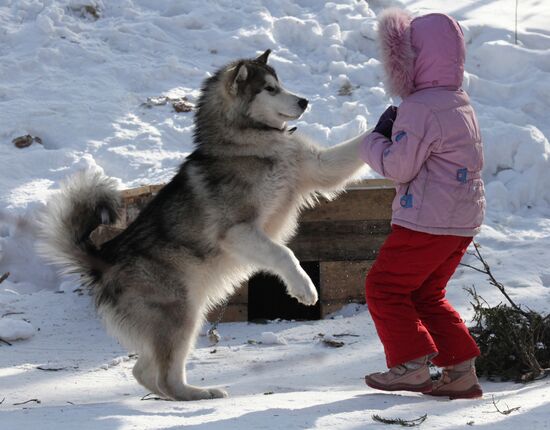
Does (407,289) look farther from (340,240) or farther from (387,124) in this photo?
(340,240)

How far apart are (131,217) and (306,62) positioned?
3698 mm

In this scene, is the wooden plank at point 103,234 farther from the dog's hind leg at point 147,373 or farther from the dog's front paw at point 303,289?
the dog's front paw at point 303,289

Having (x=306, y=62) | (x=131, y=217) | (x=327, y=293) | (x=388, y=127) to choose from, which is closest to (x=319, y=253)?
(x=327, y=293)

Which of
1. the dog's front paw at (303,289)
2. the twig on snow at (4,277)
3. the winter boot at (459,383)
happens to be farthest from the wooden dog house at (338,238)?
the winter boot at (459,383)

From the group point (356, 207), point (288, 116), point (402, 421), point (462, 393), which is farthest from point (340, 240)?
point (402, 421)

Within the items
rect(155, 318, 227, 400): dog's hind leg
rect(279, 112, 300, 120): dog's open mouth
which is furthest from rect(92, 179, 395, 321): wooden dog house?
rect(155, 318, 227, 400): dog's hind leg

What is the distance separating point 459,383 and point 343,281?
2107mm

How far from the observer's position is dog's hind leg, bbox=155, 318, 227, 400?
374cm

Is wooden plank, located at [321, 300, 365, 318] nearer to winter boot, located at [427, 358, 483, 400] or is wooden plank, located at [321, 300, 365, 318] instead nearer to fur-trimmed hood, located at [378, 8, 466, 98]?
winter boot, located at [427, 358, 483, 400]

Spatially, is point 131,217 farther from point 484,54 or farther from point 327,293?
point 484,54

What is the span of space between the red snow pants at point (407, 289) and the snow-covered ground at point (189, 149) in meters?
0.22

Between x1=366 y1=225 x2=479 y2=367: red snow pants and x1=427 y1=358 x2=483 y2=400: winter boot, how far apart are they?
3cm

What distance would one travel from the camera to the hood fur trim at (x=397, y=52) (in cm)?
331

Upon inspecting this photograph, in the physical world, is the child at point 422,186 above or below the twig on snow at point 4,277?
above
